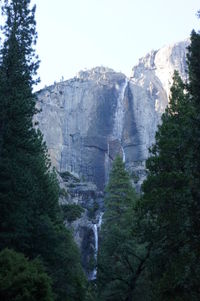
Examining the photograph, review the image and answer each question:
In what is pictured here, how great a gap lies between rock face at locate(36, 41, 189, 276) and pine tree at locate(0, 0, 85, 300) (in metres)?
46.8

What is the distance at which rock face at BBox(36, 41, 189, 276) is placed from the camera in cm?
7750

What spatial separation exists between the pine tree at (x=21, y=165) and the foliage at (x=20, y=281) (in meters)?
5.12

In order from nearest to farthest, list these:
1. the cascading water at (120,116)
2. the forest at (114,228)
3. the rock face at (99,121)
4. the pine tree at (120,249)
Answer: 1. the forest at (114,228)
2. the pine tree at (120,249)
3. the rock face at (99,121)
4. the cascading water at (120,116)

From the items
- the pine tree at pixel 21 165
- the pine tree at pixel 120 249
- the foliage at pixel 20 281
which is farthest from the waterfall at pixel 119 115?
the foliage at pixel 20 281

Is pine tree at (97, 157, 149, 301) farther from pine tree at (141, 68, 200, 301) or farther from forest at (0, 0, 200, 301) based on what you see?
pine tree at (141, 68, 200, 301)

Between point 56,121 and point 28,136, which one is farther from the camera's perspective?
point 56,121

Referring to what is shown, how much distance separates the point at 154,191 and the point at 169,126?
12.8 ft

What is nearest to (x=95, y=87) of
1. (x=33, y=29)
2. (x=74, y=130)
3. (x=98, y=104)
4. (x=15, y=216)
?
(x=98, y=104)

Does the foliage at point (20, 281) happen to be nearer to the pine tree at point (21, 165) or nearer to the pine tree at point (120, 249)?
the pine tree at point (21, 165)

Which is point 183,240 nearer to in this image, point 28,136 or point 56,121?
point 28,136

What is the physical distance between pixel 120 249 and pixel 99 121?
61.5 metres

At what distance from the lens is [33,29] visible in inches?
881

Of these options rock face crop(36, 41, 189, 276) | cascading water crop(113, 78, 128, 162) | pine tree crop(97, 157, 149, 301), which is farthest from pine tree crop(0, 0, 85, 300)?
cascading water crop(113, 78, 128, 162)

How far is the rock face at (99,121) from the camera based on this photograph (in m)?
77.5
